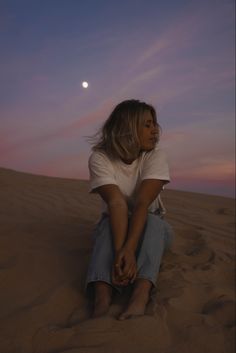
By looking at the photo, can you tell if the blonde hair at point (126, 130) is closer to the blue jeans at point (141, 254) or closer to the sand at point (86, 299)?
the blue jeans at point (141, 254)

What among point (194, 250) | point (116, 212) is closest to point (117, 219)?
point (116, 212)

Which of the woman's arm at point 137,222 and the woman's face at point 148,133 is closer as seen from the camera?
the woman's arm at point 137,222

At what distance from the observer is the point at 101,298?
2.31 metres

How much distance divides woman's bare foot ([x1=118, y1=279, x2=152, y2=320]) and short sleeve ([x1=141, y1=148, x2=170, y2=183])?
0.76 meters

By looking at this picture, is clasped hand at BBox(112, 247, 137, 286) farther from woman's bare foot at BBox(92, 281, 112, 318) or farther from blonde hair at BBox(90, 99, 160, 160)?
blonde hair at BBox(90, 99, 160, 160)

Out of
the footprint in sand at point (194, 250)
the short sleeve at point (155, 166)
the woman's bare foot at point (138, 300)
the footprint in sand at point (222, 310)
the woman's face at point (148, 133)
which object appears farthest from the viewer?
the footprint in sand at point (194, 250)

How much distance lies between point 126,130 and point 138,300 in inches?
47.4

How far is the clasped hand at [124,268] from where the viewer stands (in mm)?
2303

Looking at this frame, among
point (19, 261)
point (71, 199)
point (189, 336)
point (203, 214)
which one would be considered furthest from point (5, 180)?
point (189, 336)

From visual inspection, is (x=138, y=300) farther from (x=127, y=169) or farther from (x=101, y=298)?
(x=127, y=169)

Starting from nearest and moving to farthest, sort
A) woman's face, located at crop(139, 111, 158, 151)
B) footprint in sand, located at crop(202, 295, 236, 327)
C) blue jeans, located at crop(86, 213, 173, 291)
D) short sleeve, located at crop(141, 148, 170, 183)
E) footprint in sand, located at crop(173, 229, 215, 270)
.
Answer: footprint in sand, located at crop(202, 295, 236, 327) → blue jeans, located at crop(86, 213, 173, 291) → short sleeve, located at crop(141, 148, 170, 183) → woman's face, located at crop(139, 111, 158, 151) → footprint in sand, located at crop(173, 229, 215, 270)

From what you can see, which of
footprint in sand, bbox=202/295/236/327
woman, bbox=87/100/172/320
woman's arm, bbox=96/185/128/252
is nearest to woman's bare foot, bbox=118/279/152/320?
woman, bbox=87/100/172/320

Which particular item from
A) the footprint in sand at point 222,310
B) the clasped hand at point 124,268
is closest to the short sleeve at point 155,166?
the clasped hand at point 124,268

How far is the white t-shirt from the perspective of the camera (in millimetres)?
2836
